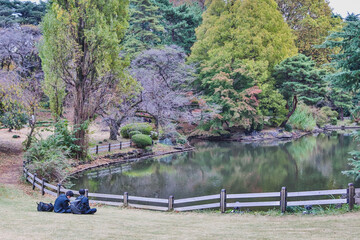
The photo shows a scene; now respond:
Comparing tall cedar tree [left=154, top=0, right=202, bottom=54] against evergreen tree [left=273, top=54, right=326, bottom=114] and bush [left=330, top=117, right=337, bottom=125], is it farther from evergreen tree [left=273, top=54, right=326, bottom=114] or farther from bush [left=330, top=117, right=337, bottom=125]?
bush [left=330, top=117, right=337, bottom=125]

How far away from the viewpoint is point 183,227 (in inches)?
332

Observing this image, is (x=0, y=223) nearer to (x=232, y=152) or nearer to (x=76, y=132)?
(x=76, y=132)

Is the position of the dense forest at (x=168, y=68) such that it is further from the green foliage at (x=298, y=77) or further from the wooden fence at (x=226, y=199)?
the wooden fence at (x=226, y=199)

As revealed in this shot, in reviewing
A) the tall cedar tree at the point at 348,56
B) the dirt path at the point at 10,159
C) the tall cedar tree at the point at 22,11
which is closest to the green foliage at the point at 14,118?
the dirt path at the point at 10,159

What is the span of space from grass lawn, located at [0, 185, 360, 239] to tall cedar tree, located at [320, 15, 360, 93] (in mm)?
4702

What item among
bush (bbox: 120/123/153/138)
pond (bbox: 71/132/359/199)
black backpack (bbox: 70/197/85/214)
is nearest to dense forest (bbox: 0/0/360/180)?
bush (bbox: 120/123/153/138)

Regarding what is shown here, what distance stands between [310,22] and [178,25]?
2079 cm

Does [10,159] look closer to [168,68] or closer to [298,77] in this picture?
[168,68]

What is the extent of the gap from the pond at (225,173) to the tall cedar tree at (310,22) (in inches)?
1014

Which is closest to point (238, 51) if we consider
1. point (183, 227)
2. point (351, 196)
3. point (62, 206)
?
point (351, 196)

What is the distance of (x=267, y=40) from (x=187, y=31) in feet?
44.3

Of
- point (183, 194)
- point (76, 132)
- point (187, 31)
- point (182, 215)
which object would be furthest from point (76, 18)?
point (187, 31)

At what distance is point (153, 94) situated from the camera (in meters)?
31.1

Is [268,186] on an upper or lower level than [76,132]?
lower
